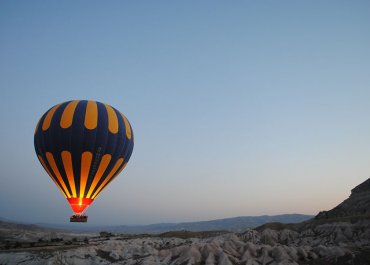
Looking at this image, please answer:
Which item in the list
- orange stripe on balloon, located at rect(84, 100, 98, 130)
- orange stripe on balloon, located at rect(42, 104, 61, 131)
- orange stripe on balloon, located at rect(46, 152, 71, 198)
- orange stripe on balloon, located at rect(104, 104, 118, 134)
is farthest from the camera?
orange stripe on balloon, located at rect(104, 104, 118, 134)

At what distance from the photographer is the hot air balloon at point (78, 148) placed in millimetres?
44281

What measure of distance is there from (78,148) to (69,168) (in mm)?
2631

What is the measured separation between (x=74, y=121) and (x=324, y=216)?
216 feet

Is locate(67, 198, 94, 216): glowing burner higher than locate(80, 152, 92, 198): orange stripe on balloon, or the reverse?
locate(80, 152, 92, 198): orange stripe on balloon

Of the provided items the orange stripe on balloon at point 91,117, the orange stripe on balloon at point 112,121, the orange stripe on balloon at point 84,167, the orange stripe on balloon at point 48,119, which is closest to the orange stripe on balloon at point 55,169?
the orange stripe on balloon at point 84,167

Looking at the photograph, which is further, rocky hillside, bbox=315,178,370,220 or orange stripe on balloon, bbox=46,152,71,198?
rocky hillside, bbox=315,178,370,220

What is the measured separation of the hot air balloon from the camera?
4428cm

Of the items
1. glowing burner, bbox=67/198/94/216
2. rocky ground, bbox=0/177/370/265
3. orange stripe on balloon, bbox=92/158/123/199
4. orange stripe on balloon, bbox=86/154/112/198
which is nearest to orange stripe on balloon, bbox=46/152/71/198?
glowing burner, bbox=67/198/94/216

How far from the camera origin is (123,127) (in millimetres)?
48438

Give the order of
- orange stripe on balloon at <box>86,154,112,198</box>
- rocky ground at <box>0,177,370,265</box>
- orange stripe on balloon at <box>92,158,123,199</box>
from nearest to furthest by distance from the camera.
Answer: rocky ground at <box>0,177,370,265</box>
orange stripe on balloon at <box>86,154,112,198</box>
orange stripe on balloon at <box>92,158,123,199</box>

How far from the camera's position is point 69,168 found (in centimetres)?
4431

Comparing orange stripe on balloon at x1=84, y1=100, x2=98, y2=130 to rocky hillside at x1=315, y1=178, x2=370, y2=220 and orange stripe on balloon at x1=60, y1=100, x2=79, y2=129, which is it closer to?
orange stripe on balloon at x1=60, y1=100, x2=79, y2=129

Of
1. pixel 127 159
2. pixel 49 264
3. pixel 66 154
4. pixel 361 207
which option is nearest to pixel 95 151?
pixel 66 154

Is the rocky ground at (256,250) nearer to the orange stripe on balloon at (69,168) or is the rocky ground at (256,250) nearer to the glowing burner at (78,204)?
the glowing burner at (78,204)
